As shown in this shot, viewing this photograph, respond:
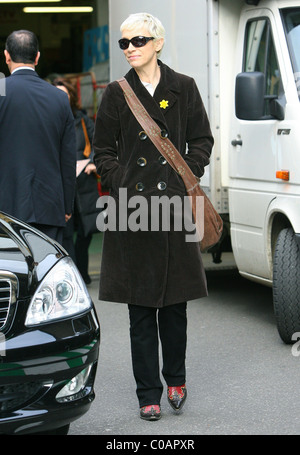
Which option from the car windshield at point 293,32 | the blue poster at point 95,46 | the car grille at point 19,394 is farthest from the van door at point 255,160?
the blue poster at point 95,46

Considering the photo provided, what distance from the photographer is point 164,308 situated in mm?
4762

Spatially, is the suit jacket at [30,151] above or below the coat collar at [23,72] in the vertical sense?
below

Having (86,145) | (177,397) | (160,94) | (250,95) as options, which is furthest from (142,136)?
(86,145)

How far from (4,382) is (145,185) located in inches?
53.5

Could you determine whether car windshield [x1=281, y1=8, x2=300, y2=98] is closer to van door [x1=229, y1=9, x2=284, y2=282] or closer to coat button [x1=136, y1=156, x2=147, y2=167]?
van door [x1=229, y1=9, x2=284, y2=282]

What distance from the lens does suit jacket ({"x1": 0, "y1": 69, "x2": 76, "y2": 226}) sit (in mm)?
5633

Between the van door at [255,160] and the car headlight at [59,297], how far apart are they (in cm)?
250

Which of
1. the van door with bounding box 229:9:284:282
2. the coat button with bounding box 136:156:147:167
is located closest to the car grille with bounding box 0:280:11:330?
the coat button with bounding box 136:156:147:167

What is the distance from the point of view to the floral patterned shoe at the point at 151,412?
4.69 metres

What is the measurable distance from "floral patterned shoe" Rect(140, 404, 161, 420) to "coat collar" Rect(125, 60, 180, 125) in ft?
4.56

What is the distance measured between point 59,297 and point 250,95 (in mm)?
2609

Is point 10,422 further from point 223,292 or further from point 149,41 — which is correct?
point 223,292

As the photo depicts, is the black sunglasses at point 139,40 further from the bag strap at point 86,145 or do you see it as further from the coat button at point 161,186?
the bag strap at point 86,145
